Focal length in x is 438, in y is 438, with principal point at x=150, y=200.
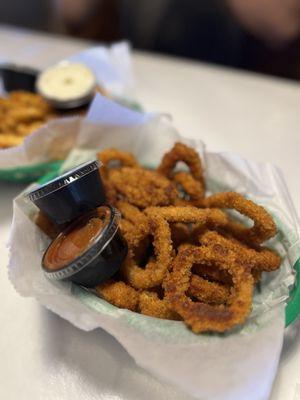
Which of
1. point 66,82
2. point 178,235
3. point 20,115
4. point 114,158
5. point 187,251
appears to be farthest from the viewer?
point 66,82

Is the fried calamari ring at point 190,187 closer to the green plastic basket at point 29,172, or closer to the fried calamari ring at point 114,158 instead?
the fried calamari ring at point 114,158

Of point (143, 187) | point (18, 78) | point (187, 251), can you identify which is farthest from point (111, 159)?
point (18, 78)

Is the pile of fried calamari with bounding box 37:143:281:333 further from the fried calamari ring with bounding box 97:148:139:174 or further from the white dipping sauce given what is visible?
the white dipping sauce

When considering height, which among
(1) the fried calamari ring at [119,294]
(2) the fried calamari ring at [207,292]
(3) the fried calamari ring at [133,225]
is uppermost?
(2) the fried calamari ring at [207,292]

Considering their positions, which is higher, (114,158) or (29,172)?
(114,158)

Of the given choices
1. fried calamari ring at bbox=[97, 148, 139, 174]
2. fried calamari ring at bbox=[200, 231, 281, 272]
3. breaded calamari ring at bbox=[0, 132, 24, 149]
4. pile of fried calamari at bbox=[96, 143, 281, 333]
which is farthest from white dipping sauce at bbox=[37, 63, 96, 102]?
fried calamari ring at bbox=[200, 231, 281, 272]

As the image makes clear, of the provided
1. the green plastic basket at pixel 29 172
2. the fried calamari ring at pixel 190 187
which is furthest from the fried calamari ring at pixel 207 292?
the green plastic basket at pixel 29 172

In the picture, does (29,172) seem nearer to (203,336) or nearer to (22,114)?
(22,114)

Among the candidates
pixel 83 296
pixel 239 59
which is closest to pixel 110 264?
pixel 83 296
